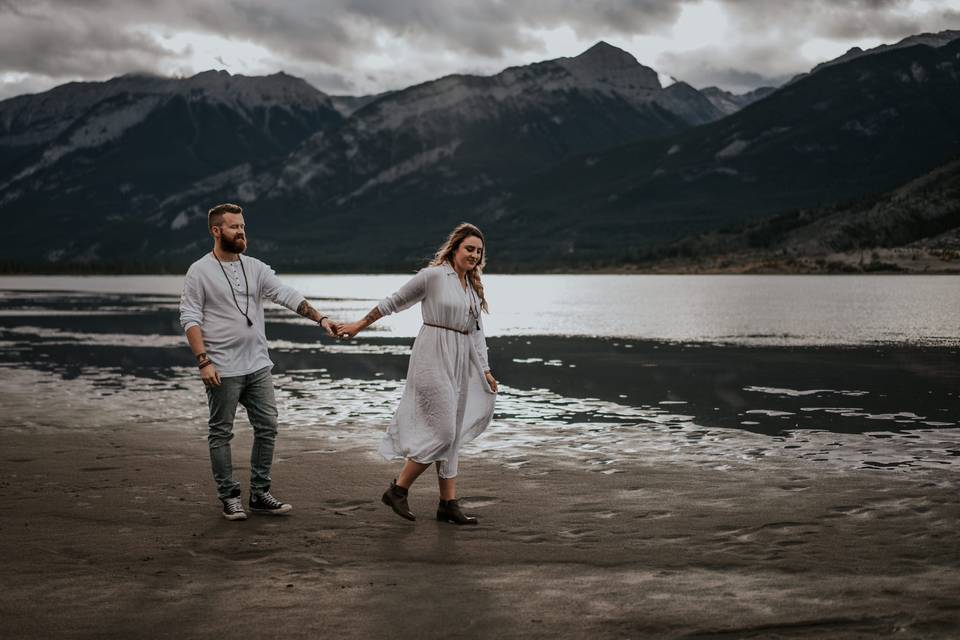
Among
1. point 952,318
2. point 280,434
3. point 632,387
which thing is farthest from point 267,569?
point 952,318

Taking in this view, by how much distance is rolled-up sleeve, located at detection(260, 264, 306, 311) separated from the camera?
38.4 ft

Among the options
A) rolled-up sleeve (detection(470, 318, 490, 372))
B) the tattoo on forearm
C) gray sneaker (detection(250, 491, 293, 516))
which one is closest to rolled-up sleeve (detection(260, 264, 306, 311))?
the tattoo on forearm

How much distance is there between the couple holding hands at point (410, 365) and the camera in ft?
36.6

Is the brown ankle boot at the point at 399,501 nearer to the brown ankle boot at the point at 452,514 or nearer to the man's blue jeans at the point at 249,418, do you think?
the brown ankle boot at the point at 452,514

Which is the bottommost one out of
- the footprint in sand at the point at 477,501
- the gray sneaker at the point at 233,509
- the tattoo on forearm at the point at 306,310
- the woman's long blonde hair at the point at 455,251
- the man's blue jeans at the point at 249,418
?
the footprint in sand at the point at 477,501

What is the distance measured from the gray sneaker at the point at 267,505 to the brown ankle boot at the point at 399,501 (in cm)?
112

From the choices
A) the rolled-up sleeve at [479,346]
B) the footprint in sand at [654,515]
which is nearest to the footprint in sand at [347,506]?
the rolled-up sleeve at [479,346]

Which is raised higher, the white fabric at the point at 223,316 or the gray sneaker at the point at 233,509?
the white fabric at the point at 223,316

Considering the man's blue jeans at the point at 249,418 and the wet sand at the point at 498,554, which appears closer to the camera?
the wet sand at the point at 498,554

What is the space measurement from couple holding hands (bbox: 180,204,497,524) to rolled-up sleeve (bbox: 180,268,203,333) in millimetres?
11

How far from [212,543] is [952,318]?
52784 millimetres

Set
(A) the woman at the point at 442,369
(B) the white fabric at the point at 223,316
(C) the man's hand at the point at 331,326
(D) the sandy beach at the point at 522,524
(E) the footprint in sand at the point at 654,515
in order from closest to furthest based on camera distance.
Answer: (D) the sandy beach at the point at 522,524 < (E) the footprint in sand at the point at 654,515 < (A) the woman at the point at 442,369 < (B) the white fabric at the point at 223,316 < (C) the man's hand at the point at 331,326

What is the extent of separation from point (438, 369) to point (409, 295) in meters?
0.87

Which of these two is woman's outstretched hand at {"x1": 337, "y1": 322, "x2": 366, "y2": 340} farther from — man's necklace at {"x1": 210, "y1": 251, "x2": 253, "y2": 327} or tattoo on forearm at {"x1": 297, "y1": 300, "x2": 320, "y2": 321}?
man's necklace at {"x1": 210, "y1": 251, "x2": 253, "y2": 327}
